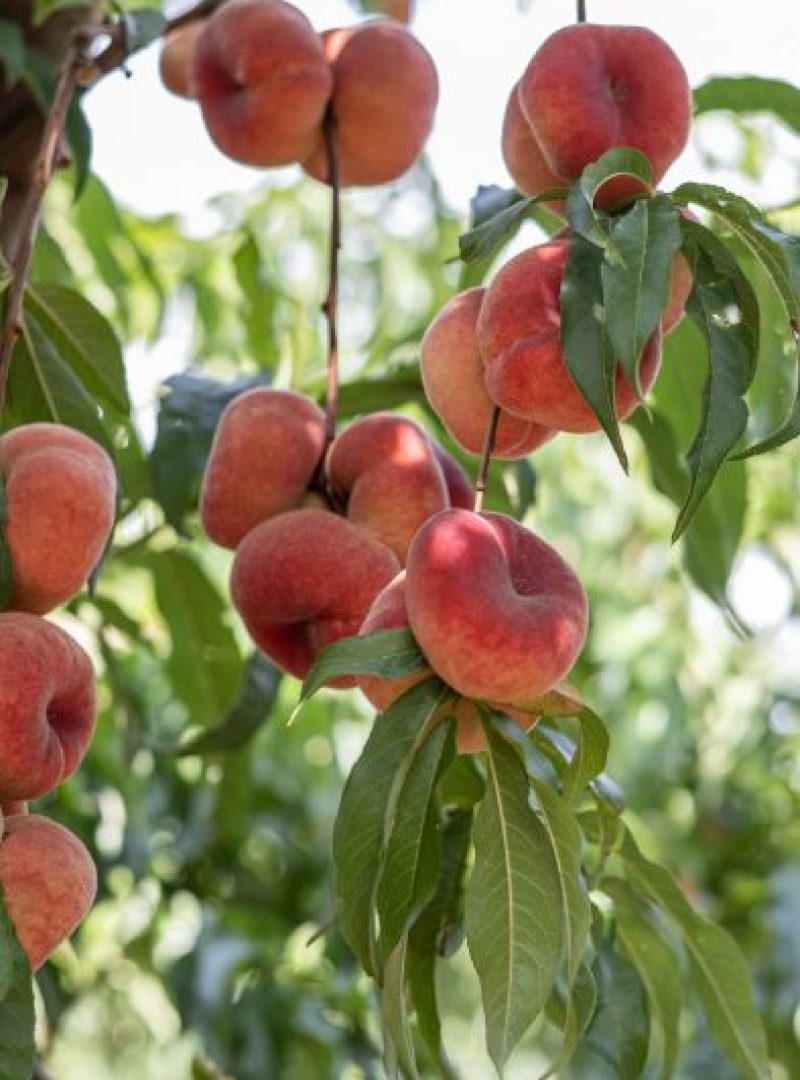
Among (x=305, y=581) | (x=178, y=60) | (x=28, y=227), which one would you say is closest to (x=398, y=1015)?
(x=305, y=581)

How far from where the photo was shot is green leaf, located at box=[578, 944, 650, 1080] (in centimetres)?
104

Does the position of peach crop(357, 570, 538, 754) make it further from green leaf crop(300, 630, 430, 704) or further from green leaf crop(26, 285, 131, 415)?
green leaf crop(26, 285, 131, 415)

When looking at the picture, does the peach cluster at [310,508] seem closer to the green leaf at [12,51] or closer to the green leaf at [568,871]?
the green leaf at [568,871]

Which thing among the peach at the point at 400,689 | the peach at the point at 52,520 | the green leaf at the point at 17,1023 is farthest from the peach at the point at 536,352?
the green leaf at the point at 17,1023

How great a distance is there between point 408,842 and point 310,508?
30 centimetres

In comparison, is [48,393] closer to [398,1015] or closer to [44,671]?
[44,671]

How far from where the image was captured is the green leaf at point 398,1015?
826 mm

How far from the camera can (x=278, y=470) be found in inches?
44.8

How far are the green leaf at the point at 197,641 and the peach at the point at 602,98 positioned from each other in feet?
2.08

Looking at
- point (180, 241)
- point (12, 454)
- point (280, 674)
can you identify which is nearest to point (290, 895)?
point (180, 241)

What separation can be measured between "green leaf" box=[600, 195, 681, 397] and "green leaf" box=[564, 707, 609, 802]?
18cm

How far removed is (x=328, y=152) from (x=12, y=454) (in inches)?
18.3

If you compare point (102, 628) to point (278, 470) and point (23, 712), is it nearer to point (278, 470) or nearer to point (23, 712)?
point (278, 470)

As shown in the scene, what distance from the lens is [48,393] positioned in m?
1.19
